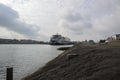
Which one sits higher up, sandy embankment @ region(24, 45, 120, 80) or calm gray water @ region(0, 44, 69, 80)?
sandy embankment @ region(24, 45, 120, 80)

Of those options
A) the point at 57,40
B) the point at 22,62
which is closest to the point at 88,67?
the point at 22,62

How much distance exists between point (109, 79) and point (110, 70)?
0.97m

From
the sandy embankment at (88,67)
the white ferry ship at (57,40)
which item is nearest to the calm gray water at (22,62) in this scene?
the sandy embankment at (88,67)

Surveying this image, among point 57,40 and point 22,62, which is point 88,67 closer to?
point 22,62

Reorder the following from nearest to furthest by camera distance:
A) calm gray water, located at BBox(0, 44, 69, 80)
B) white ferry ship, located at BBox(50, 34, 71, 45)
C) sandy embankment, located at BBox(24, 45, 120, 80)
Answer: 1. sandy embankment, located at BBox(24, 45, 120, 80)
2. calm gray water, located at BBox(0, 44, 69, 80)
3. white ferry ship, located at BBox(50, 34, 71, 45)

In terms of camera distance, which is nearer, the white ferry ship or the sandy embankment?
the sandy embankment

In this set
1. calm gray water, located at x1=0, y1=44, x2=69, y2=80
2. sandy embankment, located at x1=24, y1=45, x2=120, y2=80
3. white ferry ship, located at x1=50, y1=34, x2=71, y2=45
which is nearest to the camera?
sandy embankment, located at x1=24, y1=45, x2=120, y2=80

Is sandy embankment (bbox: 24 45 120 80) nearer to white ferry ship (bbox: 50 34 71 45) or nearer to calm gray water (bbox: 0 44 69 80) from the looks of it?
calm gray water (bbox: 0 44 69 80)

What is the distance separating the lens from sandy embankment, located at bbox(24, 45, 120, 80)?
11836 millimetres

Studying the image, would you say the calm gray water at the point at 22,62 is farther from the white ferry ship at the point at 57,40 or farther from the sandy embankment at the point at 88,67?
the white ferry ship at the point at 57,40

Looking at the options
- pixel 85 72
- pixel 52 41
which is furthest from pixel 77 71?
pixel 52 41

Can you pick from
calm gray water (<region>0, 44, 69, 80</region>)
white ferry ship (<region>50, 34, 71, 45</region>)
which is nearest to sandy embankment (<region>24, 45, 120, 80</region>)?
calm gray water (<region>0, 44, 69, 80</region>)

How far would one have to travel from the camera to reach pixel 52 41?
16850 centimetres

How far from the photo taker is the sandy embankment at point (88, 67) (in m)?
11.8
